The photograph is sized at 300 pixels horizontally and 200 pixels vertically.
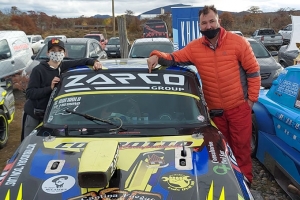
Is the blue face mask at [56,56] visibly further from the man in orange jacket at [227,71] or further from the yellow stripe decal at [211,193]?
the yellow stripe decal at [211,193]

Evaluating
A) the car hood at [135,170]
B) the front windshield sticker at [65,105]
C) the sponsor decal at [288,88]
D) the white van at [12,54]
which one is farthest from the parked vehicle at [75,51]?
the car hood at [135,170]

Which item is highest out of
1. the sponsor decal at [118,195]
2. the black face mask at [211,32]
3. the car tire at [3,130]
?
the black face mask at [211,32]

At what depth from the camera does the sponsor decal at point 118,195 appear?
7.34ft

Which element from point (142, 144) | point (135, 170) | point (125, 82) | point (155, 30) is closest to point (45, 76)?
point (125, 82)

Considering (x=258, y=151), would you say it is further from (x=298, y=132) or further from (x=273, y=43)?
(x=273, y=43)

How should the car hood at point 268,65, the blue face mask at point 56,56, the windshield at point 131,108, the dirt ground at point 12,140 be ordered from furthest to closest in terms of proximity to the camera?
the car hood at point 268,65
the dirt ground at point 12,140
the blue face mask at point 56,56
the windshield at point 131,108

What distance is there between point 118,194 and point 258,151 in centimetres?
333

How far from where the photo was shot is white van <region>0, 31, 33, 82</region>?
10.3 metres

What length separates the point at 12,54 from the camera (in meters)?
10.8

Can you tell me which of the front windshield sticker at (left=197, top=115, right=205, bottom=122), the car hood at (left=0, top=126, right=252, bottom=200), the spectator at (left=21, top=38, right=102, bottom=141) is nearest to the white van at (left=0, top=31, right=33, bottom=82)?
the spectator at (left=21, top=38, right=102, bottom=141)

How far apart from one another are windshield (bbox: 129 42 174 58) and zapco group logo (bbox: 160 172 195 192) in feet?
25.6

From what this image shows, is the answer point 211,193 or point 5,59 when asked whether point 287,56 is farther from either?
point 211,193

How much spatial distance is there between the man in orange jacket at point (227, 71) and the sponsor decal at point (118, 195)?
1.80 metres

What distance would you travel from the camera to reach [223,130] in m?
4.19
